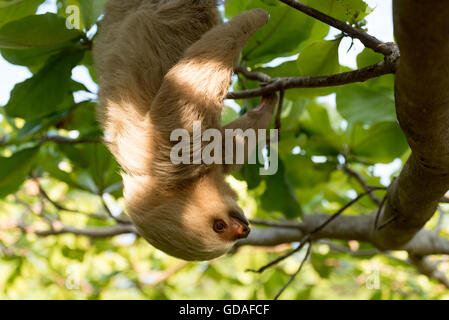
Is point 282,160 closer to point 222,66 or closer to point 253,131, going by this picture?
point 253,131

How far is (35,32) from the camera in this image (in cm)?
211

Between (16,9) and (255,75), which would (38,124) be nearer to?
(16,9)

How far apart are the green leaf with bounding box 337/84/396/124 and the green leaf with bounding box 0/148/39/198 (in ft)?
6.13

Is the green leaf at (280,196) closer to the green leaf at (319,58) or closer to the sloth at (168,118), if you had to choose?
the sloth at (168,118)

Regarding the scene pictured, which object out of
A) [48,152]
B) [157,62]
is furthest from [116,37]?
[48,152]

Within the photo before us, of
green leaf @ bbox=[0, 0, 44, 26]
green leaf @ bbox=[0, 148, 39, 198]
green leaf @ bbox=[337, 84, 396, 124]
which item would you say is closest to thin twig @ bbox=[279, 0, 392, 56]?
green leaf @ bbox=[337, 84, 396, 124]

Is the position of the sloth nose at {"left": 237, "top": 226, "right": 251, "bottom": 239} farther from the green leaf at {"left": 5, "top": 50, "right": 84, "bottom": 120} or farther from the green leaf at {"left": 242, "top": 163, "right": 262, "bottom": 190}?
the green leaf at {"left": 5, "top": 50, "right": 84, "bottom": 120}

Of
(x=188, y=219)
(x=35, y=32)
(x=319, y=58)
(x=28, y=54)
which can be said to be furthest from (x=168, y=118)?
(x=28, y=54)

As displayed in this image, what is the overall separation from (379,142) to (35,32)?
77.5 inches

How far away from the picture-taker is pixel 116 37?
6.83 ft

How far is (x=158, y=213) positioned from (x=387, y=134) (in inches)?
57.9

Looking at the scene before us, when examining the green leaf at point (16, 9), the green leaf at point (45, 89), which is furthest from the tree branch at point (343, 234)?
the green leaf at point (16, 9)

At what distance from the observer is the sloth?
1.88 metres

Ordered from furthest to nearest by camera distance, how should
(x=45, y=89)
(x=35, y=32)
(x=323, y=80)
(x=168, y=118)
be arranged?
1. (x=45, y=89)
2. (x=35, y=32)
3. (x=168, y=118)
4. (x=323, y=80)
